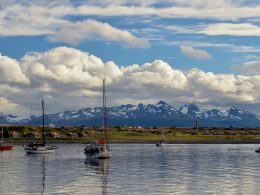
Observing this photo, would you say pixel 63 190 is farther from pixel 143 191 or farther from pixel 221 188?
pixel 221 188

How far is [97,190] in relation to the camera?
73688mm

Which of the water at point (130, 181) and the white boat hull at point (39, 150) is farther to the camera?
the white boat hull at point (39, 150)

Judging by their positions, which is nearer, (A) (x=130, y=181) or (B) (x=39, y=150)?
(A) (x=130, y=181)

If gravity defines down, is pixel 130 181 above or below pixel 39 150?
below

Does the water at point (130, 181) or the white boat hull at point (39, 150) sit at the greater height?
the white boat hull at point (39, 150)

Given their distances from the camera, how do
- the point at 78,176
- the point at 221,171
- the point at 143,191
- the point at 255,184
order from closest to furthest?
the point at 143,191, the point at 255,184, the point at 78,176, the point at 221,171

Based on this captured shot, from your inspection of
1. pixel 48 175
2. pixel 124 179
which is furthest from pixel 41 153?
pixel 124 179

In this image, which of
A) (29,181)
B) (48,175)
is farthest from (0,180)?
(48,175)

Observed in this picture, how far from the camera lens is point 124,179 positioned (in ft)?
287

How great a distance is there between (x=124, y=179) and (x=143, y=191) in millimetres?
15845

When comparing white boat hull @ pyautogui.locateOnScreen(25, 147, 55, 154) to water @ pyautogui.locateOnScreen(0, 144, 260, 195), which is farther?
white boat hull @ pyautogui.locateOnScreen(25, 147, 55, 154)

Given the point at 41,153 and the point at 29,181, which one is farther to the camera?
the point at 41,153

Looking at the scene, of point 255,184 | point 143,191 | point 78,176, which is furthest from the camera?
point 78,176

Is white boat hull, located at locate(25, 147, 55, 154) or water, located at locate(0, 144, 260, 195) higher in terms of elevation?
white boat hull, located at locate(25, 147, 55, 154)
